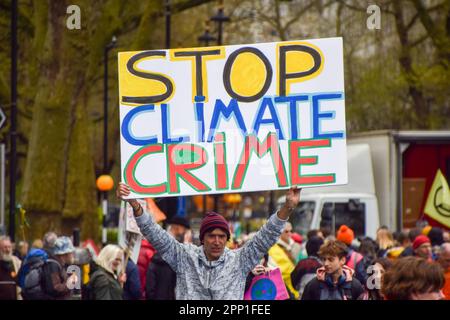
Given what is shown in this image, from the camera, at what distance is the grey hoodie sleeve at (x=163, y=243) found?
7.73 m

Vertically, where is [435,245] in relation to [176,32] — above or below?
below

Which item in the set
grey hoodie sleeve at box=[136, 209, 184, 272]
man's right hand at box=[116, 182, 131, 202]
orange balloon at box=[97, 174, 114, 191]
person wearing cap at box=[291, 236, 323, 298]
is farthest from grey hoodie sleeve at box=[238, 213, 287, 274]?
orange balloon at box=[97, 174, 114, 191]

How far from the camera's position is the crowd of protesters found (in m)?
7.52

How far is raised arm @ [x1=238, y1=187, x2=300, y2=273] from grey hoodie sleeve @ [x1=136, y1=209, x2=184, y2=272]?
1.22 feet

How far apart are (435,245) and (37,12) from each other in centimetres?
1120

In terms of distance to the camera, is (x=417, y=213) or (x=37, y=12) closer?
(x=417, y=213)

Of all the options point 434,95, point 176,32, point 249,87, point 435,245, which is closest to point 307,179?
point 249,87

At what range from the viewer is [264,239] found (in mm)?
7684

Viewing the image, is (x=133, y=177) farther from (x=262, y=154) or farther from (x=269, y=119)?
(x=269, y=119)

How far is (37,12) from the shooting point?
2534 centimetres

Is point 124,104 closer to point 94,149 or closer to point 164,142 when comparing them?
point 164,142

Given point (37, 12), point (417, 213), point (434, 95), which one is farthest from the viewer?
point (434, 95)

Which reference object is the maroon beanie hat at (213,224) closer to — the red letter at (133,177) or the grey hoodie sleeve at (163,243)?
the grey hoodie sleeve at (163,243)

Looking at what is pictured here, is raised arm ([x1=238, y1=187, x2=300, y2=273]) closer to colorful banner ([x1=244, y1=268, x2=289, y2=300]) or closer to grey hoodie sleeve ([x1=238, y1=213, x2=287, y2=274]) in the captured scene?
grey hoodie sleeve ([x1=238, y1=213, x2=287, y2=274])
